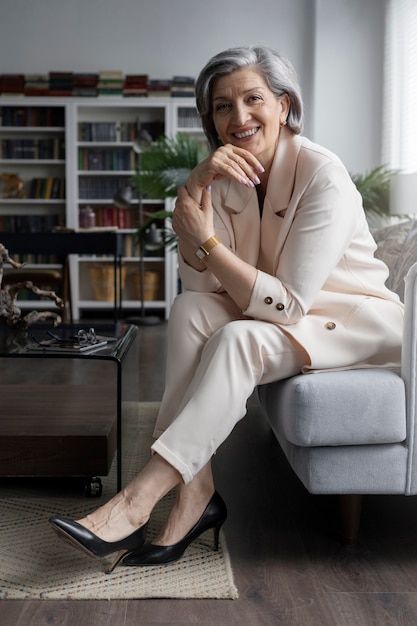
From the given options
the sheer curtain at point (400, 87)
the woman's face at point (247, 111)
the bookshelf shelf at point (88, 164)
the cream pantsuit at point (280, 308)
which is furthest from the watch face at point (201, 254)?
the bookshelf shelf at point (88, 164)

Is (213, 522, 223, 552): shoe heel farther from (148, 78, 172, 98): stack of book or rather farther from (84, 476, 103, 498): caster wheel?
(148, 78, 172, 98): stack of book

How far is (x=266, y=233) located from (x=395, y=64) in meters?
4.90

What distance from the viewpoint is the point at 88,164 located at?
723 centimetres

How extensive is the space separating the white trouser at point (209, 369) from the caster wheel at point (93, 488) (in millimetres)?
399

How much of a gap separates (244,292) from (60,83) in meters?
5.95

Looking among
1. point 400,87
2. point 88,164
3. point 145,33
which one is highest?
point 145,33

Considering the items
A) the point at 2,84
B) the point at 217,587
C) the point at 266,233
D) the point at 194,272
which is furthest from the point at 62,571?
the point at 2,84

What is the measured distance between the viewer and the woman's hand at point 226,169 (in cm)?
179

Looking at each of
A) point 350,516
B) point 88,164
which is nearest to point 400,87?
point 88,164

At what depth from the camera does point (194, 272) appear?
189 cm

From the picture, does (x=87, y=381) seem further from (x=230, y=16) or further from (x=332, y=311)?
(x=230, y=16)

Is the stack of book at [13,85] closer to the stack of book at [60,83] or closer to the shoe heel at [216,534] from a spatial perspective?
the stack of book at [60,83]

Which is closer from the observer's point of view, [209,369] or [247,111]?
[209,369]

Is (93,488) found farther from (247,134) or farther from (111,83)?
(111,83)
